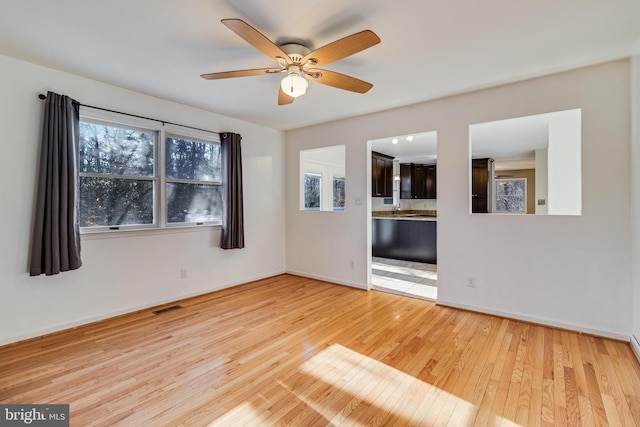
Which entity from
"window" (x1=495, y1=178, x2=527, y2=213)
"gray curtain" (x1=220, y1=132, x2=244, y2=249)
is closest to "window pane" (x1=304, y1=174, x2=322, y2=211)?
"gray curtain" (x1=220, y1=132, x2=244, y2=249)

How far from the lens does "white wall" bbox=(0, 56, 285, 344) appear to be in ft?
8.45

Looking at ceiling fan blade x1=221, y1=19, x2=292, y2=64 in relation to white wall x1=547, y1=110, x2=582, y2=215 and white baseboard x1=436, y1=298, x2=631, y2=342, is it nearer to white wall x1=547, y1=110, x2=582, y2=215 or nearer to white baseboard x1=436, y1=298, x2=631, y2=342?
white baseboard x1=436, y1=298, x2=631, y2=342

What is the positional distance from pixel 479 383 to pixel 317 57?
256 centimetres

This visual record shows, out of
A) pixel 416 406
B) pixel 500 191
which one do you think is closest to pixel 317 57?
pixel 416 406

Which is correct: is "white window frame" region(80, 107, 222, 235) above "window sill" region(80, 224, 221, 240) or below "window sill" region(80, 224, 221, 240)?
above

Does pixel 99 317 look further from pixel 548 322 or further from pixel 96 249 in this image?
pixel 548 322

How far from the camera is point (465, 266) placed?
133 inches

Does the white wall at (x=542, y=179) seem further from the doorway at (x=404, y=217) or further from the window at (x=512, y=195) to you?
the window at (x=512, y=195)

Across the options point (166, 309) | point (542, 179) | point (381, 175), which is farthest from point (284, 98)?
point (542, 179)

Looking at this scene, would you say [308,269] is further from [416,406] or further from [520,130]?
[520,130]

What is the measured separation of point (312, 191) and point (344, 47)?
490 centimetres

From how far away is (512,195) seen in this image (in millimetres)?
9367

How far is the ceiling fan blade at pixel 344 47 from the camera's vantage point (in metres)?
1.76

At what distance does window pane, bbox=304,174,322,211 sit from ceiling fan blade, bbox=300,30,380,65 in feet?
14.4
